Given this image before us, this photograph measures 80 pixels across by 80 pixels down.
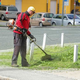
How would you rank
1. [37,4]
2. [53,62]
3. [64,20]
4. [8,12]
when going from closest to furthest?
[53,62] < [64,20] < [8,12] < [37,4]

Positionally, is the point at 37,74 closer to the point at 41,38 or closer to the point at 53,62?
the point at 53,62

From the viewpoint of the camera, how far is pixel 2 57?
11727 mm

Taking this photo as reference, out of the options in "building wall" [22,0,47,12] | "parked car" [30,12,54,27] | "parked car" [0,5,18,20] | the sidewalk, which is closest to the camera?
the sidewalk

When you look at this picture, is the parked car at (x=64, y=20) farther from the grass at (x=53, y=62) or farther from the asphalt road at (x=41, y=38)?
the grass at (x=53, y=62)

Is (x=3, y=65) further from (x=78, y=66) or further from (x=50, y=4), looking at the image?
(x=50, y=4)

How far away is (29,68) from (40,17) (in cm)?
2330

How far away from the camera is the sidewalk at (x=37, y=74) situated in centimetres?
783

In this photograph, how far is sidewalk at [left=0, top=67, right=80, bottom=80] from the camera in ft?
25.7

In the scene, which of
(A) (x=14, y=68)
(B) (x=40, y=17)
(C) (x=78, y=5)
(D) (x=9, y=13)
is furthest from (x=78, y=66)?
(C) (x=78, y=5)

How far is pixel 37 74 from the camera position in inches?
327

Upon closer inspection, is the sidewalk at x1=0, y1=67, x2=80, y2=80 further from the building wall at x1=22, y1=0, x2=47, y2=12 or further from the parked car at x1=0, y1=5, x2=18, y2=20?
the building wall at x1=22, y1=0, x2=47, y2=12

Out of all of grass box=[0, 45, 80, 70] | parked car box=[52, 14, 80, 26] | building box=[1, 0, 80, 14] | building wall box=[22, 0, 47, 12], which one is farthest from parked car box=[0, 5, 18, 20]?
grass box=[0, 45, 80, 70]

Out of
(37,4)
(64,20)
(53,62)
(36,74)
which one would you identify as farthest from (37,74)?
(37,4)

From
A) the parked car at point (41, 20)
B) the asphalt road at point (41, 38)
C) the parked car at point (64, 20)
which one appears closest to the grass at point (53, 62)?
the asphalt road at point (41, 38)
